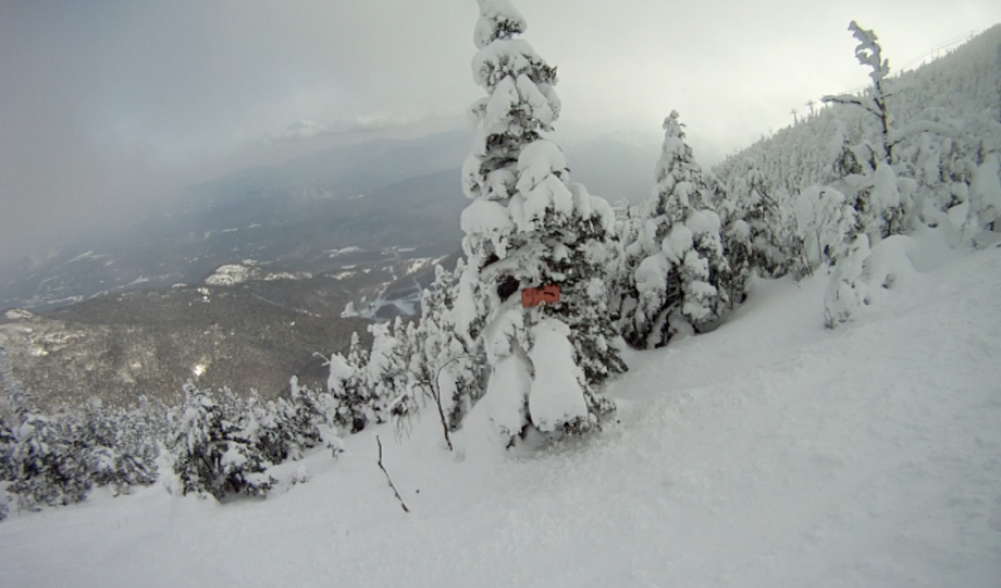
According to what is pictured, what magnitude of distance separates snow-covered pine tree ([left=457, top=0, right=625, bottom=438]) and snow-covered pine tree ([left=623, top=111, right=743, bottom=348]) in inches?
361

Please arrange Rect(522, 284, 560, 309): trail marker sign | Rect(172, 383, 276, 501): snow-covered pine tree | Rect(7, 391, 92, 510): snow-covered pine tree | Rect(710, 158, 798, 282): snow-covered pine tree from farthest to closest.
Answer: Rect(7, 391, 92, 510): snow-covered pine tree
Rect(710, 158, 798, 282): snow-covered pine tree
Rect(172, 383, 276, 501): snow-covered pine tree
Rect(522, 284, 560, 309): trail marker sign

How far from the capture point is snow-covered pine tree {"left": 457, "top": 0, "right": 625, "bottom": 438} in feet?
35.2

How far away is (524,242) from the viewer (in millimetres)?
11992

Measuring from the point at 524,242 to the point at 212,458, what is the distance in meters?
19.8

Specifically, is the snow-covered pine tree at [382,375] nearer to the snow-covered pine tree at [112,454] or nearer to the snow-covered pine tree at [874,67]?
the snow-covered pine tree at [112,454]

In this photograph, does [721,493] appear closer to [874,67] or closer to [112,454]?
[874,67]

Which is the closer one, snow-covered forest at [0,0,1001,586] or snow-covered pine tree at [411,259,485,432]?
snow-covered forest at [0,0,1001,586]

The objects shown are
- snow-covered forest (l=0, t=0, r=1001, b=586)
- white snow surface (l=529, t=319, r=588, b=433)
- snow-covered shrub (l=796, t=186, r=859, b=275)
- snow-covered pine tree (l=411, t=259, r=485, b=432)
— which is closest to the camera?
snow-covered forest (l=0, t=0, r=1001, b=586)

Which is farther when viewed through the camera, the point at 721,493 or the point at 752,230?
the point at 752,230

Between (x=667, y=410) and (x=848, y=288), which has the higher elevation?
(x=848, y=288)

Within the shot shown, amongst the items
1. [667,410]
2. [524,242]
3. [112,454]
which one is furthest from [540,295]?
[112,454]

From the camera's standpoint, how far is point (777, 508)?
21.6 ft

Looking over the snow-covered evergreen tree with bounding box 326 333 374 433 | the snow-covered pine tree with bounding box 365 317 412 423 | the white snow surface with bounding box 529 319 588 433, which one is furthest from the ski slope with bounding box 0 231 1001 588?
the snow-covered evergreen tree with bounding box 326 333 374 433

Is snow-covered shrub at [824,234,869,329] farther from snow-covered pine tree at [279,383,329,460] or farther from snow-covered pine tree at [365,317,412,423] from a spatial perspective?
snow-covered pine tree at [279,383,329,460]
